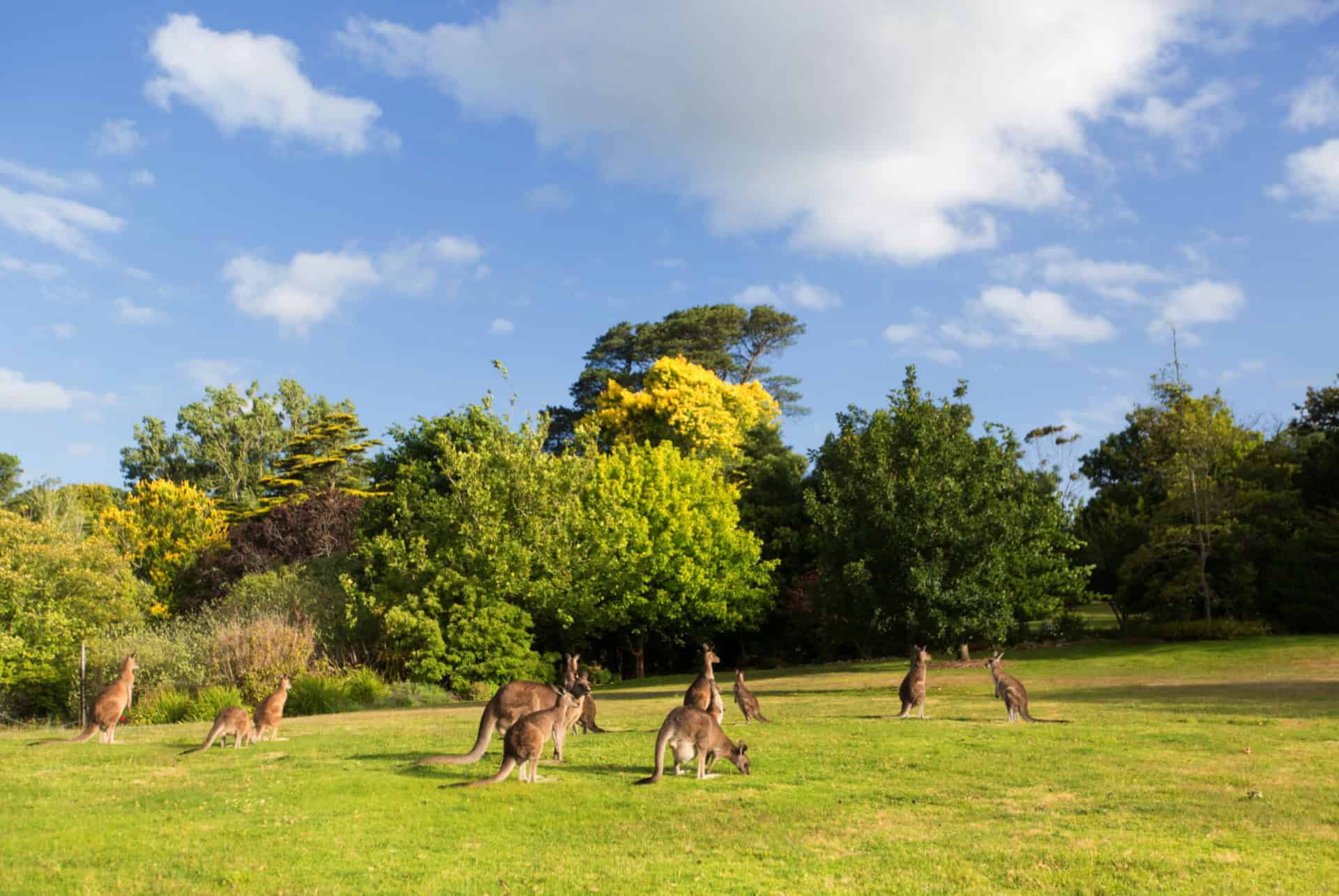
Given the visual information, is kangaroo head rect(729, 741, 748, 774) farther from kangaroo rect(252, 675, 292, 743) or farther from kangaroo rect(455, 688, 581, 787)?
kangaroo rect(252, 675, 292, 743)

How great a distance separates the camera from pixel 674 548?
42.7 m

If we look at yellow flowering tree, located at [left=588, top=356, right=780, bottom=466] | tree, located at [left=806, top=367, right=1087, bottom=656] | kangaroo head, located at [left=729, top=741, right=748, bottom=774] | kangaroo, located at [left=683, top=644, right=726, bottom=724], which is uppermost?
yellow flowering tree, located at [left=588, top=356, right=780, bottom=466]

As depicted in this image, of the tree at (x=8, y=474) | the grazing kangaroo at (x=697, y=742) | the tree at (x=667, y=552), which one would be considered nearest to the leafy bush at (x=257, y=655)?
the tree at (x=667, y=552)

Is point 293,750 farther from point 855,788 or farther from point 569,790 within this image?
point 855,788

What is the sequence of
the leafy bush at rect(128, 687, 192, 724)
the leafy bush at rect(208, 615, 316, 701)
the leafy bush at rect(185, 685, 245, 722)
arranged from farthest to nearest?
the leafy bush at rect(208, 615, 316, 701) < the leafy bush at rect(128, 687, 192, 724) < the leafy bush at rect(185, 685, 245, 722)

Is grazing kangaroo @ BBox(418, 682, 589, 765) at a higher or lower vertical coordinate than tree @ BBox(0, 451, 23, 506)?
lower

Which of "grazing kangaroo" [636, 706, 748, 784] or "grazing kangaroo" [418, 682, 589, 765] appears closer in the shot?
"grazing kangaroo" [636, 706, 748, 784]

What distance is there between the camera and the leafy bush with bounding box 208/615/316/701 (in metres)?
28.6

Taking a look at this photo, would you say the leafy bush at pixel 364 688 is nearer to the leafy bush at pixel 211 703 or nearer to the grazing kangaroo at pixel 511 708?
the leafy bush at pixel 211 703

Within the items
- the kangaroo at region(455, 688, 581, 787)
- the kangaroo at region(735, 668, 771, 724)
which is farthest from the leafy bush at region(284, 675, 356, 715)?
the kangaroo at region(455, 688, 581, 787)

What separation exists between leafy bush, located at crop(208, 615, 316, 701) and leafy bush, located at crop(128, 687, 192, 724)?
2.07m

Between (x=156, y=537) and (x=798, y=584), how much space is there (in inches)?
1422

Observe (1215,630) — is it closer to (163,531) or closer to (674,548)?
(674,548)

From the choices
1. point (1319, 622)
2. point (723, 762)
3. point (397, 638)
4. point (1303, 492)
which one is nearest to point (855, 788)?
point (723, 762)
